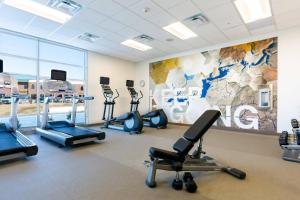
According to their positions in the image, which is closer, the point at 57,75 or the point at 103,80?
the point at 57,75

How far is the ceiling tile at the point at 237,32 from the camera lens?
494 centimetres

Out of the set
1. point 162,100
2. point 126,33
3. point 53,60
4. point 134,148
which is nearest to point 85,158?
point 134,148

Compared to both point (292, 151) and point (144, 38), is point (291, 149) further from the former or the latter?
point (144, 38)

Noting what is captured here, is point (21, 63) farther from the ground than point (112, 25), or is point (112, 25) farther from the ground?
point (112, 25)

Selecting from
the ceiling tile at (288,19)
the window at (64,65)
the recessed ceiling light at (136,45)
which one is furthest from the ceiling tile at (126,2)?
the ceiling tile at (288,19)

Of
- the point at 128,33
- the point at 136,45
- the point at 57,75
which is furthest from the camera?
the point at 136,45

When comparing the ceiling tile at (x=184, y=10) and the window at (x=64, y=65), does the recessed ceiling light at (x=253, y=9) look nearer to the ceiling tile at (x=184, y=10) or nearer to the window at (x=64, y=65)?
the ceiling tile at (x=184, y=10)

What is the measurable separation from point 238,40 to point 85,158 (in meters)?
5.85

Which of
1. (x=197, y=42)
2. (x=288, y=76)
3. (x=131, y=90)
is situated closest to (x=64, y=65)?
(x=131, y=90)

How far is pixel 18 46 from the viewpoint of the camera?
17.7 feet

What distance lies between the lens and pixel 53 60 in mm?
6188

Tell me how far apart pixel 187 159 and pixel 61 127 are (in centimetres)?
396

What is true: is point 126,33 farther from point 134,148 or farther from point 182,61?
point 134,148

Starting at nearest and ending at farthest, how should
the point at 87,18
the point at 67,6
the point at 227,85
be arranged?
the point at 67,6 → the point at 87,18 → the point at 227,85
